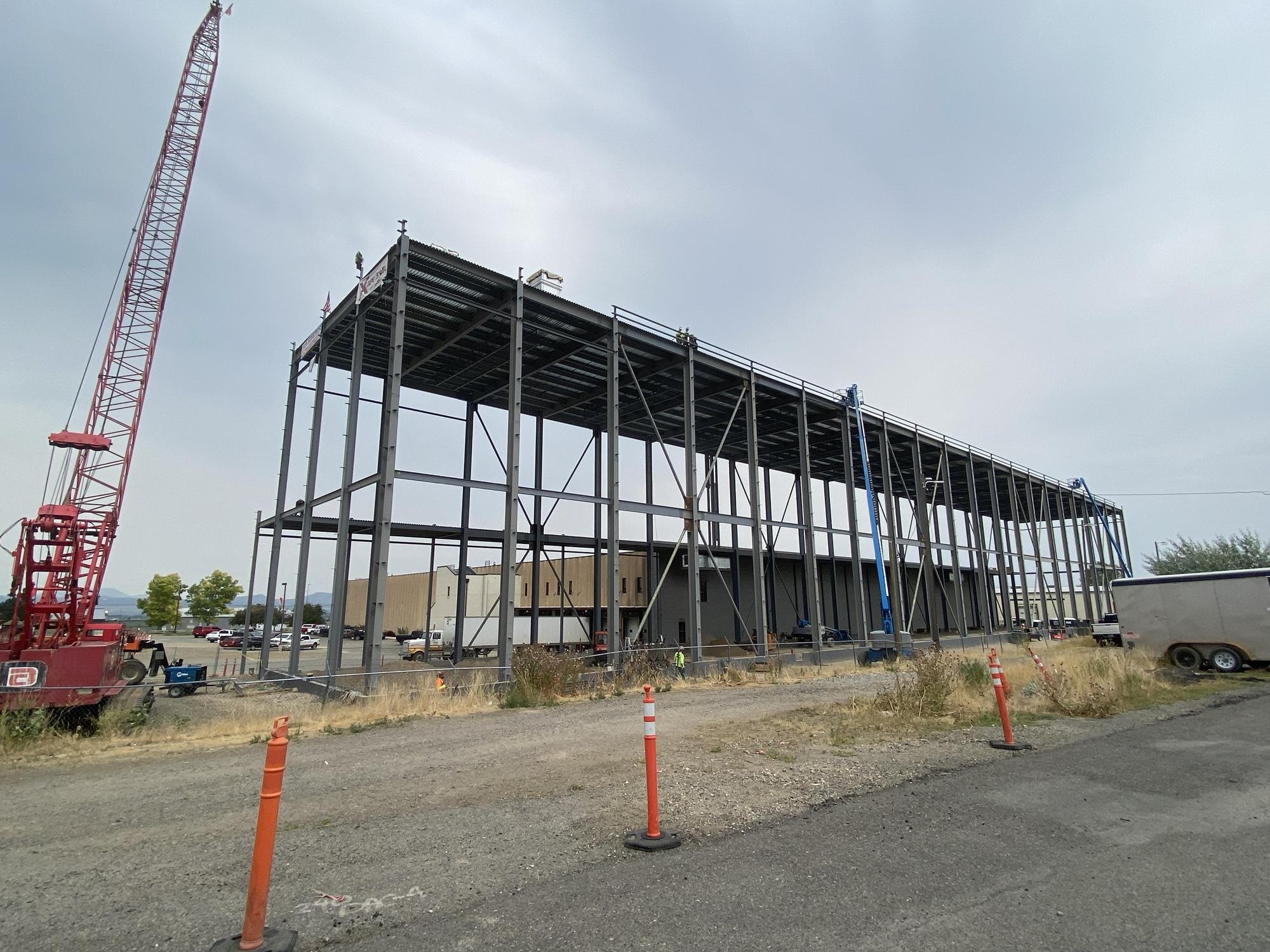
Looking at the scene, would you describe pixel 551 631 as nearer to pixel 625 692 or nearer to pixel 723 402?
pixel 723 402

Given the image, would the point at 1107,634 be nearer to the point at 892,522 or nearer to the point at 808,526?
the point at 892,522

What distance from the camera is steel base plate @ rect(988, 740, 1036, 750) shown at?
848 centimetres

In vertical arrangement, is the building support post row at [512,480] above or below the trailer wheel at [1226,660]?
above

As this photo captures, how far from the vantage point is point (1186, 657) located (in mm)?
18906

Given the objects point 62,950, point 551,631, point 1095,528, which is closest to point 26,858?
point 62,950

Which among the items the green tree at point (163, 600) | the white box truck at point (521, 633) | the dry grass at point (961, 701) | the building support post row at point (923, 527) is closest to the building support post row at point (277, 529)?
the white box truck at point (521, 633)

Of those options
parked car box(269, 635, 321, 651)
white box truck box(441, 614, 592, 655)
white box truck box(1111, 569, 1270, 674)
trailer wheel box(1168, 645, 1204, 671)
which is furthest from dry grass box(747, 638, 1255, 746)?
parked car box(269, 635, 321, 651)

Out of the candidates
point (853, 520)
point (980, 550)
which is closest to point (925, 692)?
point (853, 520)

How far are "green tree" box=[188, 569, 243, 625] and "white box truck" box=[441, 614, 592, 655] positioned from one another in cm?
3898

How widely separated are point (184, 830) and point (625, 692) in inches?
443

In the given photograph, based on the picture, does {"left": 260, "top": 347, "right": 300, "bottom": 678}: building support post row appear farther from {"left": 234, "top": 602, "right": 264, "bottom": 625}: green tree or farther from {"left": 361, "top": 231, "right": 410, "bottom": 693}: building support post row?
{"left": 234, "top": 602, "right": 264, "bottom": 625}: green tree

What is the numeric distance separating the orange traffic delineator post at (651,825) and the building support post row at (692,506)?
15194mm

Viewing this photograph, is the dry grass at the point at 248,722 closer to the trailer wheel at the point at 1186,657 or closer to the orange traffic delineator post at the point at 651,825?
the orange traffic delineator post at the point at 651,825

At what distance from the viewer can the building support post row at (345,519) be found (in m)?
16.8
